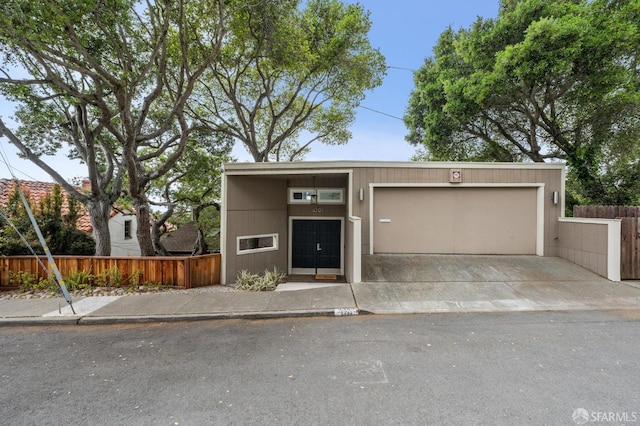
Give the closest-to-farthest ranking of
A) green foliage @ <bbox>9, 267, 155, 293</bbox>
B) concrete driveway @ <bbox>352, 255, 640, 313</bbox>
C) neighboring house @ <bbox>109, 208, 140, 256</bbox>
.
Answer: concrete driveway @ <bbox>352, 255, 640, 313</bbox> < green foliage @ <bbox>9, 267, 155, 293</bbox> < neighboring house @ <bbox>109, 208, 140, 256</bbox>

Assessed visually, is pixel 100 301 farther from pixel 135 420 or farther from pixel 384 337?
pixel 384 337

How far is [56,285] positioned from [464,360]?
847 centimetres

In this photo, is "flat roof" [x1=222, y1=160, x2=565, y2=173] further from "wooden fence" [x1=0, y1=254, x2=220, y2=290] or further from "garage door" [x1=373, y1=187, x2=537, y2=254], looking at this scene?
"wooden fence" [x1=0, y1=254, x2=220, y2=290]

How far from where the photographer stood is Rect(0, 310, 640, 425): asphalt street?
2457 mm

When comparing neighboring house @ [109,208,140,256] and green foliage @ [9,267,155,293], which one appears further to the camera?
neighboring house @ [109,208,140,256]

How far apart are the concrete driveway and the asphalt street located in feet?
1.65

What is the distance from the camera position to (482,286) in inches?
237

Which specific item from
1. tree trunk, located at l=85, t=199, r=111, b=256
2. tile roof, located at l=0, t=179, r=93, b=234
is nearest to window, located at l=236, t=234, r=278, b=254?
tree trunk, located at l=85, t=199, r=111, b=256

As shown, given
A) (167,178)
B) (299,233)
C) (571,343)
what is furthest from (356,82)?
(571,343)

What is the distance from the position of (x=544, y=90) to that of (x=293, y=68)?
9.04m

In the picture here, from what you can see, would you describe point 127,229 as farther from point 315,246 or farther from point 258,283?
point 258,283

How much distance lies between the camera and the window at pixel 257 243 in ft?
27.0

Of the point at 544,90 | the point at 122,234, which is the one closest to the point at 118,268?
the point at 122,234

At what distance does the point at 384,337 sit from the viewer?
3953 millimetres
